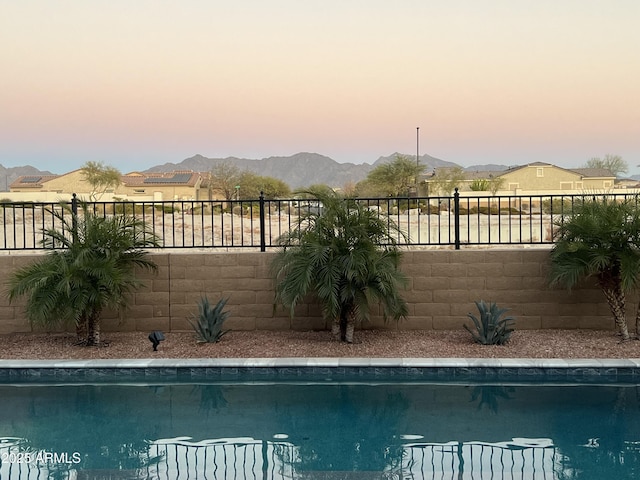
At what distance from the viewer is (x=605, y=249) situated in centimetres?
729

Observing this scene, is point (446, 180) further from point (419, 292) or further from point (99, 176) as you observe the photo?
point (419, 292)

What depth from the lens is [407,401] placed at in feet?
20.1

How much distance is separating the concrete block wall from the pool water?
1.85 m

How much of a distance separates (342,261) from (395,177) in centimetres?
5610

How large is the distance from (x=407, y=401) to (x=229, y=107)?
3169 centimetres

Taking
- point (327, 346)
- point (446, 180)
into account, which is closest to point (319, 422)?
point (327, 346)

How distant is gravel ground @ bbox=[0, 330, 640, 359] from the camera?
7289 millimetres

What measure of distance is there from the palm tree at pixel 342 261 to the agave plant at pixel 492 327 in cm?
96

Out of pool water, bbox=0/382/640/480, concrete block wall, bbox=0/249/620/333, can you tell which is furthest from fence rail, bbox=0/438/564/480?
concrete block wall, bbox=0/249/620/333

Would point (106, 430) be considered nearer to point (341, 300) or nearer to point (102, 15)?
point (341, 300)

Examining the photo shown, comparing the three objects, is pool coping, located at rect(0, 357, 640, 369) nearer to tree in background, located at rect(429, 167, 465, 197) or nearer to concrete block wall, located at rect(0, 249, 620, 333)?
concrete block wall, located at rect(0, 249, 620, 333)

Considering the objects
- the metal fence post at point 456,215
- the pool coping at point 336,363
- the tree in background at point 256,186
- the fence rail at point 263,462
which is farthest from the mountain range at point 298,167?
the fence rail at point 263,462

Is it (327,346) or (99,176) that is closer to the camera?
(327,346)

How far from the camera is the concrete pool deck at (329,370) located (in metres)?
6.70
